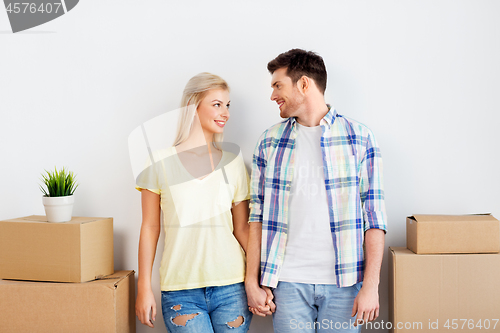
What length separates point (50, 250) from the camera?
1.39m

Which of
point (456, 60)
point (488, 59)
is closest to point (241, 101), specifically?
point (456, 60)

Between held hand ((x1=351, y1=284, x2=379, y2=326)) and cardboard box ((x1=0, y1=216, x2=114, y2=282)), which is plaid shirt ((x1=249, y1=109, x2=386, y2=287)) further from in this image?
cardboard box ((x1=0, y1=216, x2=114, y2=282))

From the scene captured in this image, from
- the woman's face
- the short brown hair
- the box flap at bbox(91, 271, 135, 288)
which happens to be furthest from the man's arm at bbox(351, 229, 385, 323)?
the box flap at bbox(91, 271, 135, 288)

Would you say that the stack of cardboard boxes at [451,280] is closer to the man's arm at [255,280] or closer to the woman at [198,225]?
the man's arm at [255,280]

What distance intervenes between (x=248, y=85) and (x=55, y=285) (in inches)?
44.3

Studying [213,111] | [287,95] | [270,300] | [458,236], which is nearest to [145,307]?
[270,300]

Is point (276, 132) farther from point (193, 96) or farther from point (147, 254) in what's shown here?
point (147, 254)

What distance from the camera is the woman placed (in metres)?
1.34

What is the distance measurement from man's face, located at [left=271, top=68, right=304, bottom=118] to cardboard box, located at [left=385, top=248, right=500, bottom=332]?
0.72 metres

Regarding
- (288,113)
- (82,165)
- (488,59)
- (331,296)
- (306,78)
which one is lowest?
(331,296)

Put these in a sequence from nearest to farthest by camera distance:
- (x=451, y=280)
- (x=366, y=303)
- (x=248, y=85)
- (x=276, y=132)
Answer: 1. (x=366, y=303)
2. (x=451, y=280)
3. (x=276, y=132)
4. (x=248, y=85)

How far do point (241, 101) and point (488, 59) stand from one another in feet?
3.55

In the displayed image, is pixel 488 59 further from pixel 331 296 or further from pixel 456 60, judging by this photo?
pixel 331 296

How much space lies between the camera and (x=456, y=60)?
157 cm
